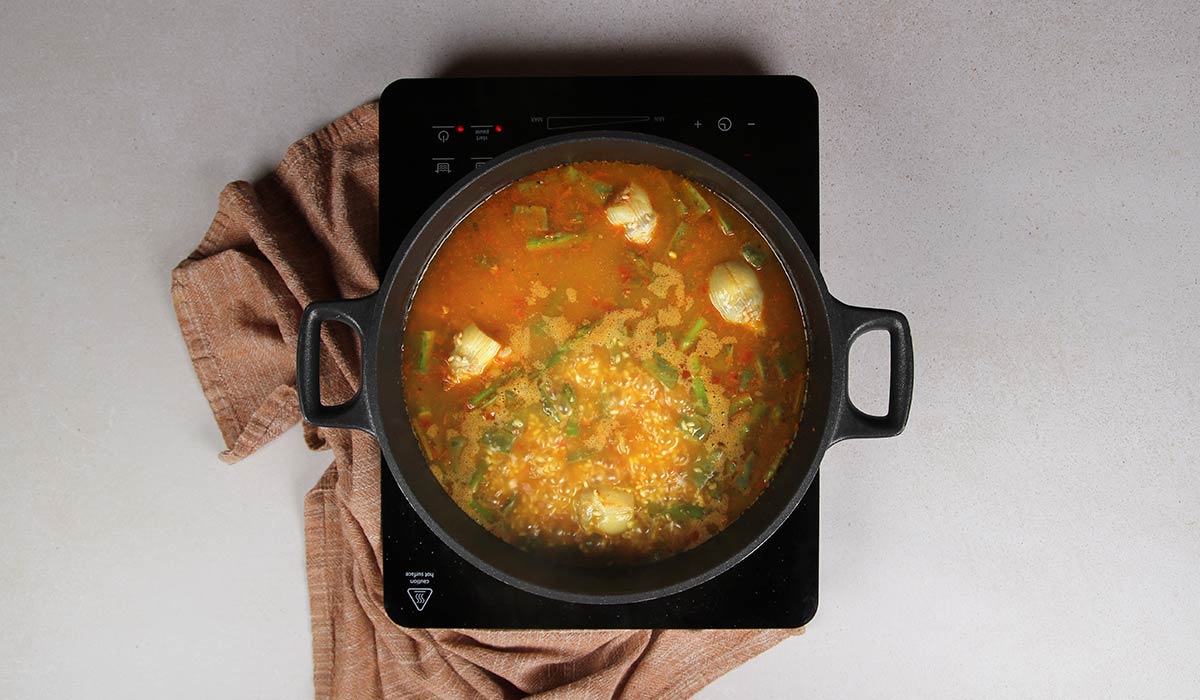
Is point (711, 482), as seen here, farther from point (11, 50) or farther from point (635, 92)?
point (11, 50)

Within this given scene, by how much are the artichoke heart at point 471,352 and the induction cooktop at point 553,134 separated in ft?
0.56

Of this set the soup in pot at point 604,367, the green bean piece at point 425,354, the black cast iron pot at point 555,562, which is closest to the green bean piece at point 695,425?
the soup in pot at point 604,367

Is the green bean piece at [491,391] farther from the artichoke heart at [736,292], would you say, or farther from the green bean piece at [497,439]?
the artichoke heart at [736,292]

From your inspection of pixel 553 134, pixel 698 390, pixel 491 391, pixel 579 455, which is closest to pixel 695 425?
pixel 698 390

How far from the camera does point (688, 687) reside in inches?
50.9

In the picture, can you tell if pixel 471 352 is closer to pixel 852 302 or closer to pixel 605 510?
pixel 605 510

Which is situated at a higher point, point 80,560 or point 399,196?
point 399,196

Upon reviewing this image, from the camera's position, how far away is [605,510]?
3.60ft

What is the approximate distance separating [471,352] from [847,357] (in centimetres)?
44

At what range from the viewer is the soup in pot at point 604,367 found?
43.5 inches

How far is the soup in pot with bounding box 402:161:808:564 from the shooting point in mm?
1104

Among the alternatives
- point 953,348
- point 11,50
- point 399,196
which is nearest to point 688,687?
point 953,348

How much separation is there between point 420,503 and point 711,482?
0.36 m

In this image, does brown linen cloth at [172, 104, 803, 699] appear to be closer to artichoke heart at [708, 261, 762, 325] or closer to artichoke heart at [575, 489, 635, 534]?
artichoke heart at [575, 489, 635, 534]
